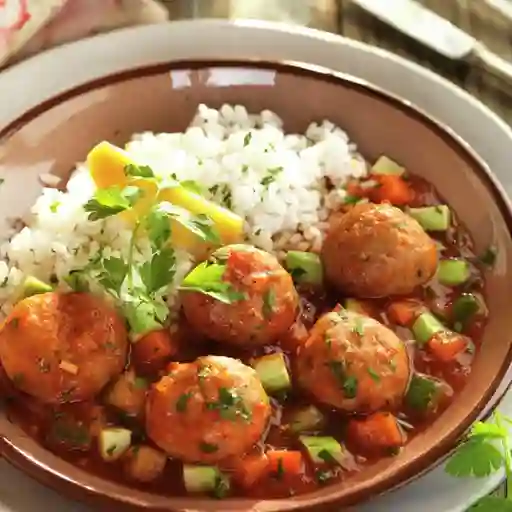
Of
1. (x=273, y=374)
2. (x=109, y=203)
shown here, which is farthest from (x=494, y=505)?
(x=109, y=203)

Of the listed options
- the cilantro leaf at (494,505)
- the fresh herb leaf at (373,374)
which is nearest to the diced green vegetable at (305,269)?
the fresh herb leaf at (373,374)

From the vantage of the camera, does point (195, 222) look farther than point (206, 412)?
Yes

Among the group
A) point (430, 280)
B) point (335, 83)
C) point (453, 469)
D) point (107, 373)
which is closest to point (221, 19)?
point (335, 83)

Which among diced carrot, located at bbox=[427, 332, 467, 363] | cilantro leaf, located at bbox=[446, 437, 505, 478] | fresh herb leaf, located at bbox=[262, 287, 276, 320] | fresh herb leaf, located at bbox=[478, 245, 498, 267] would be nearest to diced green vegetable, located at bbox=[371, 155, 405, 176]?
fresh herb leaf, located at bbox=[478, 245, 498, 267]

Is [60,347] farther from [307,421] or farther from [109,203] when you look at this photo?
[307,421]

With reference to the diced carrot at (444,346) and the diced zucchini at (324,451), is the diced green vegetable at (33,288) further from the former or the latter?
the diced carrot at (444,346)

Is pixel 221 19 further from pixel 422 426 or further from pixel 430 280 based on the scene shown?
pixel 422 426
